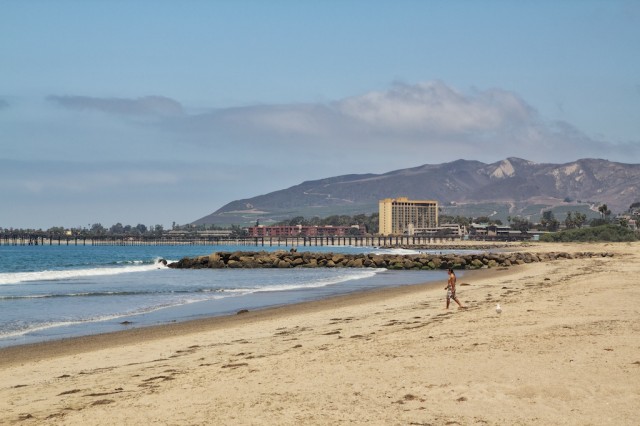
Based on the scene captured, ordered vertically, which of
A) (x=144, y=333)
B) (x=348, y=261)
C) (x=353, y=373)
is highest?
(x=353, y=373)

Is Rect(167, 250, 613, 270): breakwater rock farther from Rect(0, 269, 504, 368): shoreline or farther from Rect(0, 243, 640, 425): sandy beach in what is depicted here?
Rect(0, 243, 640, 425): sandy beach

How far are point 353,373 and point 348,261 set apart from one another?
64453 millimetres

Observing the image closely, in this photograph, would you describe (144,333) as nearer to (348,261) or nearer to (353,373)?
(353,373)

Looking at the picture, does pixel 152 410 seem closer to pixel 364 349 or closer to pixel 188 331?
pixel 364 349

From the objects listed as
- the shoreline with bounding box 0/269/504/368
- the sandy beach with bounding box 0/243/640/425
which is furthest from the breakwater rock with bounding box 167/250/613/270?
the sandy beach with bounding box 0/243/640/425

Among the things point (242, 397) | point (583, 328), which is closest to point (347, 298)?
point (583, 328)

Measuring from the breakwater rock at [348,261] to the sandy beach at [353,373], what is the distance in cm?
5042

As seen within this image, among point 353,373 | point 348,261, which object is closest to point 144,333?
point 353,373

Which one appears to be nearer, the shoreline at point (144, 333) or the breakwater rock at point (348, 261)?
the shoreline at point (144, 333)

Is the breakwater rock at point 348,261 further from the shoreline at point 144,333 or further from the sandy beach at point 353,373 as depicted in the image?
the sandy beach at point 353,373

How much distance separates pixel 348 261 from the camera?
7662cm

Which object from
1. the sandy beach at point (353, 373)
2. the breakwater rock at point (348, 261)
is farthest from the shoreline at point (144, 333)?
the breakwater rock at point (348, 261)

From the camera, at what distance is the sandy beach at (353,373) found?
988 centimetres

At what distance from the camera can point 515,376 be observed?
11.4 m
